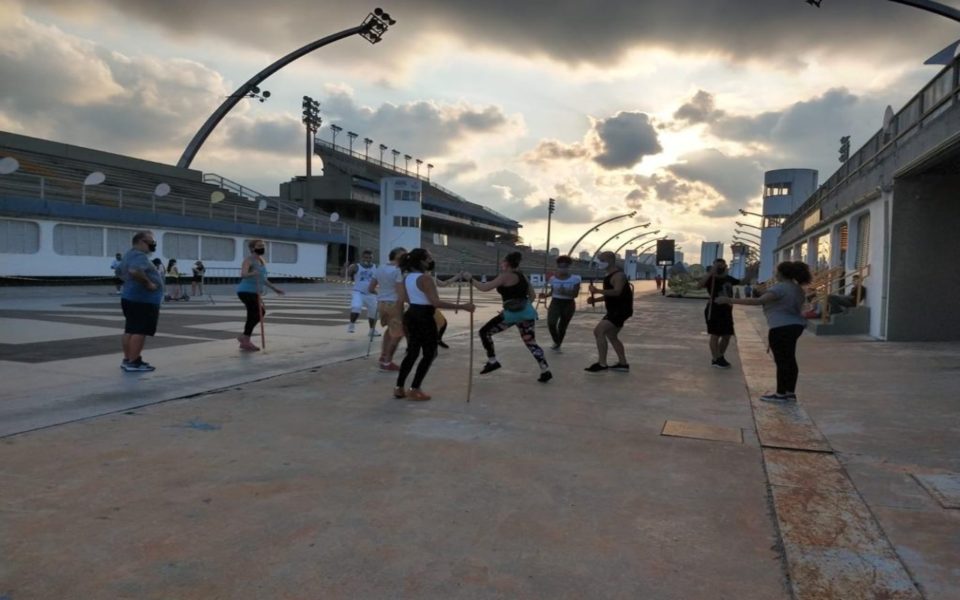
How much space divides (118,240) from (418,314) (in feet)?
84.5

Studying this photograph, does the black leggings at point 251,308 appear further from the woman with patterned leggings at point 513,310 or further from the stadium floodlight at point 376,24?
the stadium floodlight at point 376,24

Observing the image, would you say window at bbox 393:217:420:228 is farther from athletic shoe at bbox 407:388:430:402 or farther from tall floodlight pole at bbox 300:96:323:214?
athletic shoe at bbox 407:388:430:402

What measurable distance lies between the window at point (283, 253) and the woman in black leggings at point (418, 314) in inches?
1252

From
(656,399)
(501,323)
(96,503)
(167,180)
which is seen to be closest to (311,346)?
(501,323)

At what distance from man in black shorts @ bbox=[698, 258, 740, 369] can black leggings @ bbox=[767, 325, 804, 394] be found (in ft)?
8.07

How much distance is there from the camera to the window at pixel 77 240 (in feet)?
79.8

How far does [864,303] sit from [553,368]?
9.91m

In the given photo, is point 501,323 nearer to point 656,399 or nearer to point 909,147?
point 656,399

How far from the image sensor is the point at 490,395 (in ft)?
22.0

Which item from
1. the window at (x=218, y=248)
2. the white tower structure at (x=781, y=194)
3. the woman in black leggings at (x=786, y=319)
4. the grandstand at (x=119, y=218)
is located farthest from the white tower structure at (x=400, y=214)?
the woman in black leggings at (x=786, y=319)

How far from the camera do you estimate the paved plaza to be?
2717mm

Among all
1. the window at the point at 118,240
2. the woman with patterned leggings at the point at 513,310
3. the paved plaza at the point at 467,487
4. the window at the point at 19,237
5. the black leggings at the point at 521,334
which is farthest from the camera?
the window at the point at 118,240

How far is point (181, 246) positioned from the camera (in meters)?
30.0

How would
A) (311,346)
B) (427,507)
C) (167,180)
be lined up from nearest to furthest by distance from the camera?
1. (427,507)
2. (311,346)
3. (167,180)
